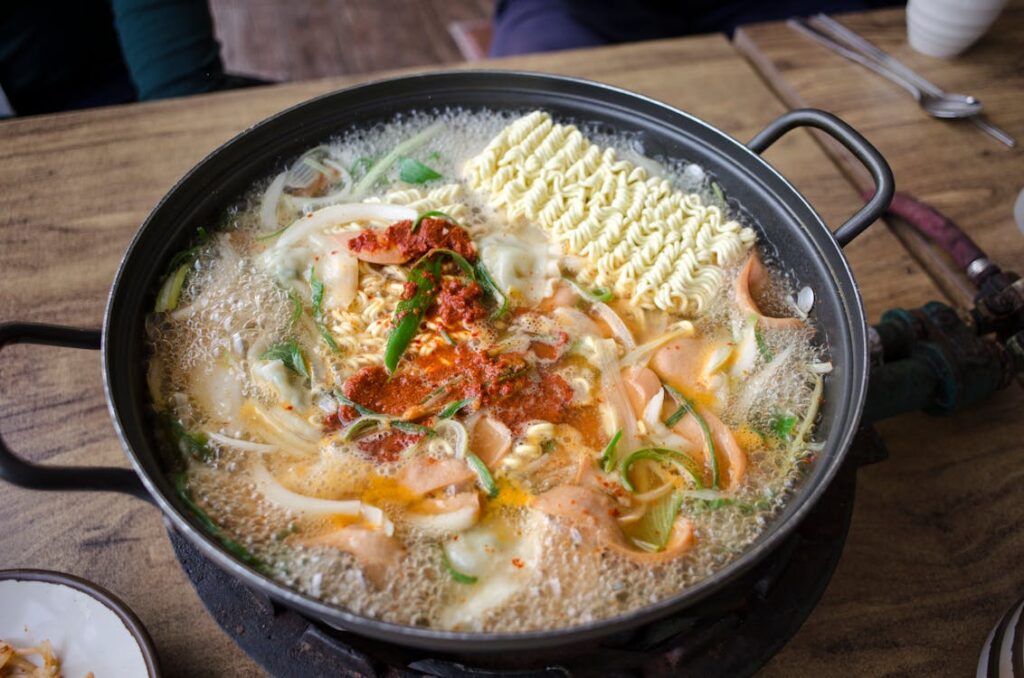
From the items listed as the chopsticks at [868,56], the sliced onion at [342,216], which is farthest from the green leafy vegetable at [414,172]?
the chopsticks at [868,56]

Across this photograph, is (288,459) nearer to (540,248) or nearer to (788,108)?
(540,248)

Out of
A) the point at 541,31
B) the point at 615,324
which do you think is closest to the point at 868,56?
the point at 541,31

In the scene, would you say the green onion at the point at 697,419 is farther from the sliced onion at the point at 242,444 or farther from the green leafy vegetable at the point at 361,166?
the green leafy vegetable at the point at 361,166

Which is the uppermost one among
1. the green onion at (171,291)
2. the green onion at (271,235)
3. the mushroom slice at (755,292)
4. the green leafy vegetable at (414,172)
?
the green leafy vegetable at (414,172)

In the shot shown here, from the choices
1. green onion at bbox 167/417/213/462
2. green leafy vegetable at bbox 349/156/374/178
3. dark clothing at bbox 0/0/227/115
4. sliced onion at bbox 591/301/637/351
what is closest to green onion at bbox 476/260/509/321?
sliced onion at bbox 591/301/637/351

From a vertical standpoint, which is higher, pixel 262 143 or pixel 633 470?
pixel 262 143

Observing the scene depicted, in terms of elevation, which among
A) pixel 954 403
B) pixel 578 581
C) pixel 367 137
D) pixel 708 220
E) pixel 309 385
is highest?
pixel 367 137

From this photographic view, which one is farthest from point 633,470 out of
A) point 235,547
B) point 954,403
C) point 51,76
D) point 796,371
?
point 51,76
